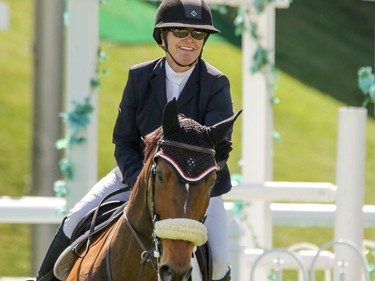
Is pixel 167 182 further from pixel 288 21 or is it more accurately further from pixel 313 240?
pixel 288 21

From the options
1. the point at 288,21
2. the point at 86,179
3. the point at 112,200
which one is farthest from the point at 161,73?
the point at 288,21

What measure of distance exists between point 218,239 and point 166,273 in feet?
3.37

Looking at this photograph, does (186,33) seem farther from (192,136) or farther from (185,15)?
(192,136)

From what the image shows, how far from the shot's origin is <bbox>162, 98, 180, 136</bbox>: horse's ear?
4.56 metres

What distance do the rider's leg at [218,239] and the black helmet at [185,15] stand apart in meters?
0.86

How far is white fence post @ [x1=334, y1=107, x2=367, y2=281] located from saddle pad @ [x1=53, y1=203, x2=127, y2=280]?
235 centimetres

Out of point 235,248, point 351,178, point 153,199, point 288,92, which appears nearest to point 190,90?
point 153,199

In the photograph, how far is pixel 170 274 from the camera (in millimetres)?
4340

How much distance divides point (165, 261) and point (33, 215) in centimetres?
369

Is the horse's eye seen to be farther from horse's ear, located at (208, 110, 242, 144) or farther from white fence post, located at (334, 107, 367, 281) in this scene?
white fence post, located at (334, 107, 367, 281)

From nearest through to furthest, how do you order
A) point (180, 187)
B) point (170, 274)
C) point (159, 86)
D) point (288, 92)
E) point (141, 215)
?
point (170, 274) → point (180, 187) → point (141, 215) → point (159, 86) → point (288, 92)

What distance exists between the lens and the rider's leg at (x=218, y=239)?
17.4 ft

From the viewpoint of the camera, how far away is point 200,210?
4484 mm

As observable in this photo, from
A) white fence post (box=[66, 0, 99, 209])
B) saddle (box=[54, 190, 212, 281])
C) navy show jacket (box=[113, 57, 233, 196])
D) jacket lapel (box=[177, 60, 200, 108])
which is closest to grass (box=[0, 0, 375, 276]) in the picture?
white fence post (box=[66, 0, 99, 209])
